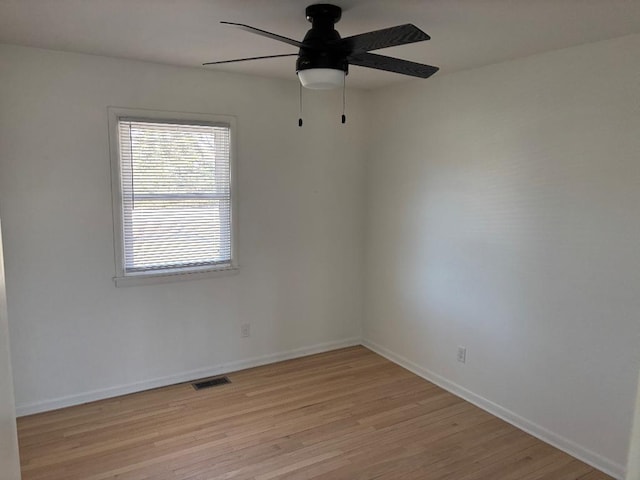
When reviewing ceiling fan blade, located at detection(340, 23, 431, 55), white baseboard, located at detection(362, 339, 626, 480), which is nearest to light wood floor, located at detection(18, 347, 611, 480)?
white baseboard, located at detection(362, 339, 626, 480)

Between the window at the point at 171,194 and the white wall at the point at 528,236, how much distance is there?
61.1 inches

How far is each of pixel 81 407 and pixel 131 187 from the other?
5.43 ft

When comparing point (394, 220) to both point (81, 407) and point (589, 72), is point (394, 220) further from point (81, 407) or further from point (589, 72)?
point (81, 407)

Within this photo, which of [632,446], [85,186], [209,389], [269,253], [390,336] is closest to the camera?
[632,446]

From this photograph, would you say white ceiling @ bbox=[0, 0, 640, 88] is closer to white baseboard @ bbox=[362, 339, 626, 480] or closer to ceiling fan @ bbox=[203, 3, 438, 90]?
ceiling fan @ bbox=[203, 3, 438, 90]

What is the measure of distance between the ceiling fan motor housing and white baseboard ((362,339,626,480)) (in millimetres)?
2615

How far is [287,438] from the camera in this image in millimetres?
2949

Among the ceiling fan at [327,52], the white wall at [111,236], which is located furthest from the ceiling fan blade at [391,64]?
the white wall at [111,236]

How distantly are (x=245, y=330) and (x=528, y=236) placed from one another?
2.42 meters

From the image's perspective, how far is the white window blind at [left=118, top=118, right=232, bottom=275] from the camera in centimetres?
337

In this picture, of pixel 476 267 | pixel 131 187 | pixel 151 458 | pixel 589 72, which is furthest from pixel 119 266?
pixel 589 72

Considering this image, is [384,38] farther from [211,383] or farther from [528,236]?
[211,383]

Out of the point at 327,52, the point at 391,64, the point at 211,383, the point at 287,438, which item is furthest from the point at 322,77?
the point at 211,383

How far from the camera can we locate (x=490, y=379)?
11.0 ft
